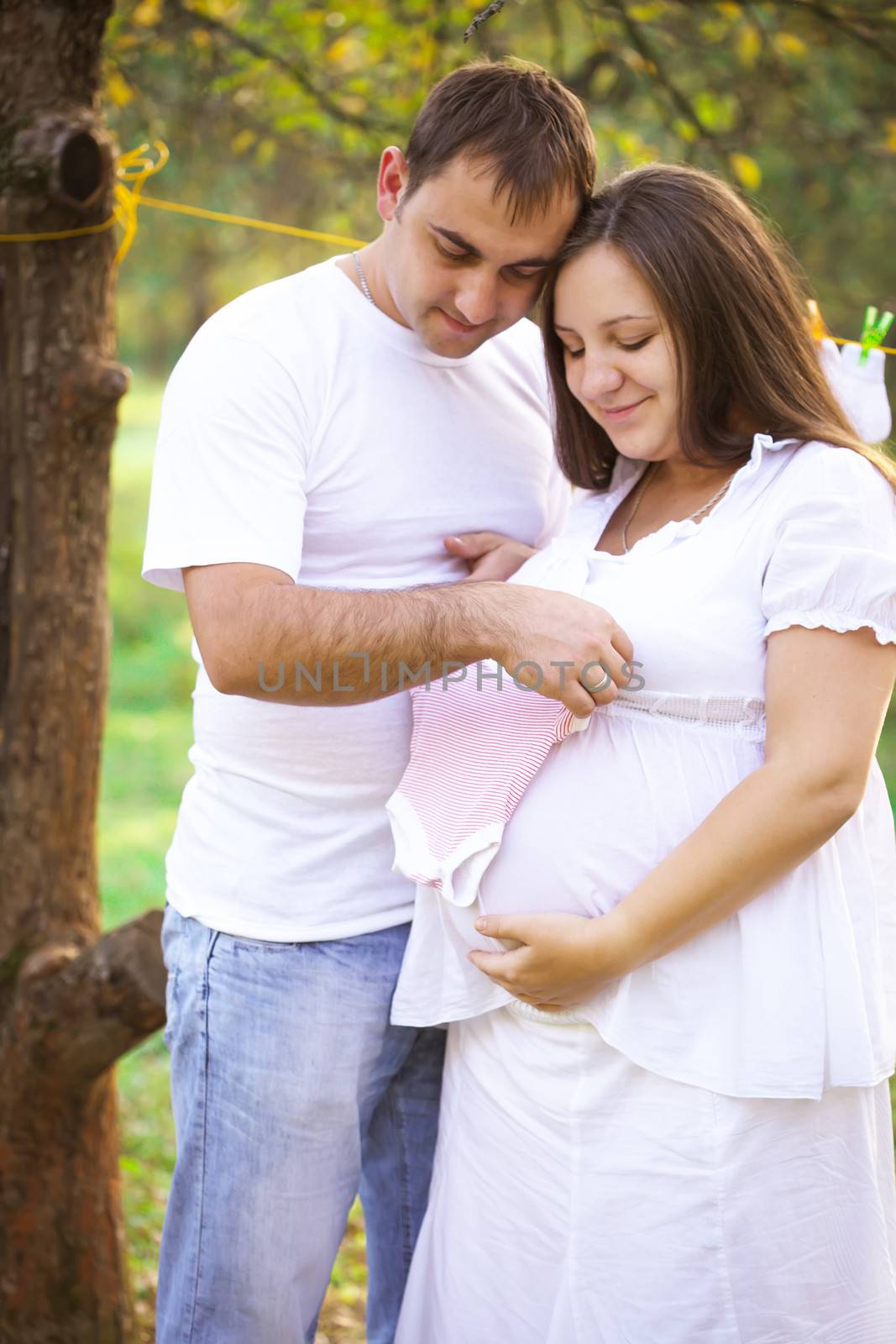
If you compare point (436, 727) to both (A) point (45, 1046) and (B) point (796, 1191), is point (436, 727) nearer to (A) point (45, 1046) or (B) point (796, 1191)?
(B) point (796, 1191)

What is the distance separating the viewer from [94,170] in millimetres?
2346

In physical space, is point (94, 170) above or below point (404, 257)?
above

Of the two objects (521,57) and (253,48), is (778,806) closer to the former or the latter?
(253,48)

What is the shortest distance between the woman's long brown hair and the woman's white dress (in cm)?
9

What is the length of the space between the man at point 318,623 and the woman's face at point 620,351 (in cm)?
10

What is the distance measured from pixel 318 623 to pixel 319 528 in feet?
0.94

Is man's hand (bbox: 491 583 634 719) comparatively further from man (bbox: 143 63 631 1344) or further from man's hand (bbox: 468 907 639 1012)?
man's hand (bbox: 468 907 639 1012)

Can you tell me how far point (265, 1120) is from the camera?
77.1 inches

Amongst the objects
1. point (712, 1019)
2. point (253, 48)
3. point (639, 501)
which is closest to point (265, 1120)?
point (712, 1019)

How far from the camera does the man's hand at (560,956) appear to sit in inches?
65.8

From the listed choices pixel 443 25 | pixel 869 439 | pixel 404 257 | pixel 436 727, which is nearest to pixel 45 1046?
pixel 436 727

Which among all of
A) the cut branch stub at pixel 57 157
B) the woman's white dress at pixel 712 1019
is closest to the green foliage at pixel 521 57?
the cut branch stub at pixel 57 157

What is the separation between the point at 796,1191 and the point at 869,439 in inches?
44.7

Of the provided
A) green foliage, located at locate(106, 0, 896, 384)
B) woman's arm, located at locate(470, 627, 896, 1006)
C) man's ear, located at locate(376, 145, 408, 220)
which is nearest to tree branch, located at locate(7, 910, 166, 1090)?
woman's arm, located at locate(470, 627, 896, 1006)
